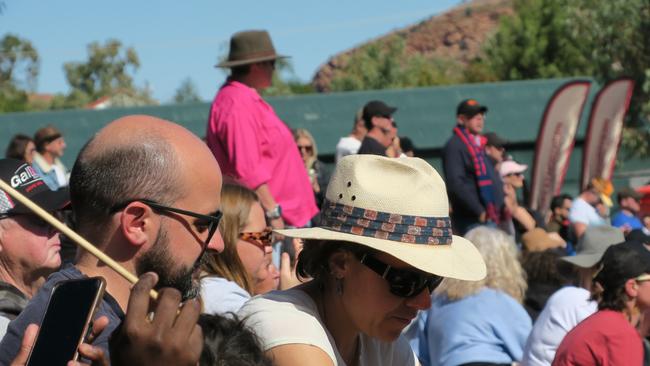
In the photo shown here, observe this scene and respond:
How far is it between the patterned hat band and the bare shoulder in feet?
1.22

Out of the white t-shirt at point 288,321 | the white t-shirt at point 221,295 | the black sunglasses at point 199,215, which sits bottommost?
the white t-shirt at point 221,295

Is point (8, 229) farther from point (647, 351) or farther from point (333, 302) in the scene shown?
point (647, 351)

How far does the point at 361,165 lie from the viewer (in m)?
3.21

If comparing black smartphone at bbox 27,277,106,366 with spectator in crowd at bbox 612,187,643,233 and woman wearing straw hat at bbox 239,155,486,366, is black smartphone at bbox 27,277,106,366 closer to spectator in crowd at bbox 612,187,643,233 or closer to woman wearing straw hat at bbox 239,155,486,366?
woman wearing straw hat at bbox 239,155,486,366

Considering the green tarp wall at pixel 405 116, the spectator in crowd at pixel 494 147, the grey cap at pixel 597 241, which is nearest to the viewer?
the grey cap at pixel 597 241

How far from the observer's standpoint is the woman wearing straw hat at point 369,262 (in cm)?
306

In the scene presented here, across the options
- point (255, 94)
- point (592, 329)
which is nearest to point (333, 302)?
point (592, 329)

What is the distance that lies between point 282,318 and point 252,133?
2.88m

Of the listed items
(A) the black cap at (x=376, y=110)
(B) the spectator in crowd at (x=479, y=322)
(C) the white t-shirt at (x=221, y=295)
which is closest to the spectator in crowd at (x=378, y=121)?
(A) the black cap at (x=376, y=110)

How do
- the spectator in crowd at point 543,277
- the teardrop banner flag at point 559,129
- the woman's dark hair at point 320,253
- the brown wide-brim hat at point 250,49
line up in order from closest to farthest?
the woman's dark hair at point 320,253, the brown wide-brim hat at point 250,49, the spectator in crowd at point 543,277, the teardrop banner flag at point 559,129

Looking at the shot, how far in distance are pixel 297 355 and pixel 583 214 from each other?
9379 mm

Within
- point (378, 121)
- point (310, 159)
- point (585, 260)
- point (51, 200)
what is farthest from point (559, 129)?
point (51, 200)

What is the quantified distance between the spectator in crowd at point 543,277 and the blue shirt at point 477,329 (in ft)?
3.23

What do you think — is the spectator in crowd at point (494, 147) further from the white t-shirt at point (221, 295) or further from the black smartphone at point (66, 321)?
the black smartphone at point (66, 321)
